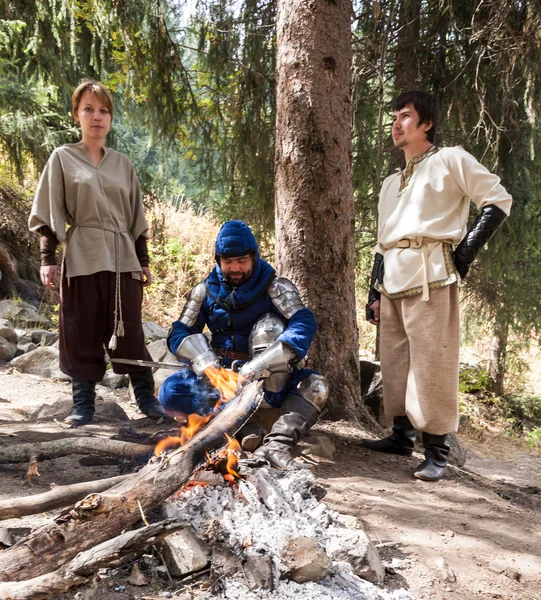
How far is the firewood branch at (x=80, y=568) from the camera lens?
156 cm

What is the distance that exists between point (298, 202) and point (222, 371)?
1.24m

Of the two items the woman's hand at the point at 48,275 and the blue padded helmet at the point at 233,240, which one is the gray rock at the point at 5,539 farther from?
the woman's hand at the point at 48,275

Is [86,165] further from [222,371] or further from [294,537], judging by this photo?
[294,537]

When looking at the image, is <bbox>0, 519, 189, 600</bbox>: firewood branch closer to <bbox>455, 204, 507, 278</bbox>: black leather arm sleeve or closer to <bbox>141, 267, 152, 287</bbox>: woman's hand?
<bbox>455, 204, 507, 278</bbox>: black leather arm sleeve

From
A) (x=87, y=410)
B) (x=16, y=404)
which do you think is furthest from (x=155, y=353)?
(x=87, y=410)

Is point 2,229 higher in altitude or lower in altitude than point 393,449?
higher

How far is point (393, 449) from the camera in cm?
340

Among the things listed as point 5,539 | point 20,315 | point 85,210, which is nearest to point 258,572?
point 5,539

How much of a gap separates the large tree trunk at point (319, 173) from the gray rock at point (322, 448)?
424 mm

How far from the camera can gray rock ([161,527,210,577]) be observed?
186cm

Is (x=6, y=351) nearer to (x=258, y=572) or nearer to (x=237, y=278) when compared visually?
(x=237, y=278)

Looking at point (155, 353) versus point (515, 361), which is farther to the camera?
point (515, 361)

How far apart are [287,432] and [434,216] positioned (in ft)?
4.53

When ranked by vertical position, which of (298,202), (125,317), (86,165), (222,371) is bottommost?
(222,371)
